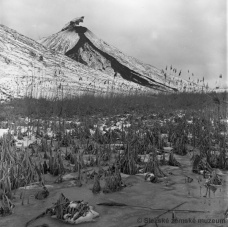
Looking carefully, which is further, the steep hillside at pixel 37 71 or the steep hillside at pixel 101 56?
the steep hillside at pixel 101 56

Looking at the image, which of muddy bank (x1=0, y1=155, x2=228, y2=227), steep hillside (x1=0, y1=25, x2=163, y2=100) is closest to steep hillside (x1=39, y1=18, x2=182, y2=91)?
steep hillside (x1=0, y1=25, x2=163, y2=100)

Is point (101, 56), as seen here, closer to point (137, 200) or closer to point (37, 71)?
point (37, 71)

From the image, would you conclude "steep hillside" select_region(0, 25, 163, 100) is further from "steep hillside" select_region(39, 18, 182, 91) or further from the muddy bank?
the muddy bank

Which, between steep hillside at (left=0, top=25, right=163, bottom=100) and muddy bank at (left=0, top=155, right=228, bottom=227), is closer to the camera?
muddy bank at (left=0, top=155, right=228, bottom=227)

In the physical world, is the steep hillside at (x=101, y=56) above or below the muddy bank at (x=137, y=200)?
above

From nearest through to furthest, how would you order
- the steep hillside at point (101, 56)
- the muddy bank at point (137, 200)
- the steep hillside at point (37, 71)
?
the muddy bank at point (137, 200) → the steep hillside at point (37, 71) → the steep hillside at point (101, 56)

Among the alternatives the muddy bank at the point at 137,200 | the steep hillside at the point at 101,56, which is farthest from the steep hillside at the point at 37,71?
the muddy bank at the point at 137,200

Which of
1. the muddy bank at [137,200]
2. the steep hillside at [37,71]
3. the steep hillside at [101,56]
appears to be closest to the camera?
the muddy bank at [137,200]

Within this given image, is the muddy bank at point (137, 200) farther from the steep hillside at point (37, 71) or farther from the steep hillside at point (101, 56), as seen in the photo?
the steep hillside at point (101, 56)

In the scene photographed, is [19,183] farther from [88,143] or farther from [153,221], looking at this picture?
[88,143]

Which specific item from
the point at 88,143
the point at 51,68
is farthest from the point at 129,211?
the point at 51,68
